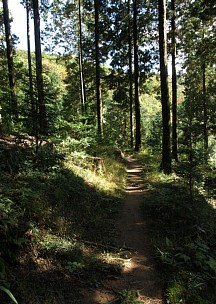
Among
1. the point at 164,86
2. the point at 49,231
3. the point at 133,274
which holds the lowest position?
the point at 133,274

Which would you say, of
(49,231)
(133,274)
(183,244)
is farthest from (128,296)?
(183,244)

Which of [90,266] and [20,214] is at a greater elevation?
[20,214]

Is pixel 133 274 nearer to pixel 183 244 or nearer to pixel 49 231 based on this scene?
pixel 183 244

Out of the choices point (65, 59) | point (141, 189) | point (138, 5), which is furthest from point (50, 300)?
point (65, 59)

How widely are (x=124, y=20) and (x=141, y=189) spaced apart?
16.4 meters

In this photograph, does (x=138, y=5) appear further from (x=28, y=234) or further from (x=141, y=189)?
(x=28, y=234)

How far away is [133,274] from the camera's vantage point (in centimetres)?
412

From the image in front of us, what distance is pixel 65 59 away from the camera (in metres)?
26.7

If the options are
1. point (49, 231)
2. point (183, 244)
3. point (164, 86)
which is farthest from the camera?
point (164, 86)

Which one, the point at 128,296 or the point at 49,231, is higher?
the point at 49,231

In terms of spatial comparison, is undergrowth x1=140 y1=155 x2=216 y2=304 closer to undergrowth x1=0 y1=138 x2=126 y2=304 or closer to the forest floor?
the forest floor

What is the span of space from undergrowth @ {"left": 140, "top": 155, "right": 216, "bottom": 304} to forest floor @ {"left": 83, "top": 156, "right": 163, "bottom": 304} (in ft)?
0.55

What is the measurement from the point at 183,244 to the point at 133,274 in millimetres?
1366

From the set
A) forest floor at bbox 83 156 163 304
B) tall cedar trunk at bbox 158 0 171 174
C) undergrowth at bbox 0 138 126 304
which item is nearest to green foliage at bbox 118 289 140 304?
forest floor at bbox 83 156 163 304
